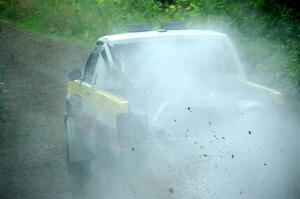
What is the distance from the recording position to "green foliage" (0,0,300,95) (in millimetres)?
14680

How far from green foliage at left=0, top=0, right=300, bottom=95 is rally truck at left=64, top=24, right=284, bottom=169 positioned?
4.53 m

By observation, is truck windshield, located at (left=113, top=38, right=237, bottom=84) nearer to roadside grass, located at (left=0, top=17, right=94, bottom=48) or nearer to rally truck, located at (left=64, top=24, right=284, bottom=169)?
rally truck, located at (left=64, top=24, right=284, bottom=169)

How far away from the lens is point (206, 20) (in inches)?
754

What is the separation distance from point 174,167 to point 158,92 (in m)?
1.50

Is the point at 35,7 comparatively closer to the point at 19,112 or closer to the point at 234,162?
the point at 19,112

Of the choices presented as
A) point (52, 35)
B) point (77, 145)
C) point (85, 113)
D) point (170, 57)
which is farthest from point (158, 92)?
point (52, 35)

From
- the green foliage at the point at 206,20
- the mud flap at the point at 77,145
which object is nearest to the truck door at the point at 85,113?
the mud flap at the point at 77,145

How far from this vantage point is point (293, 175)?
25.4ft

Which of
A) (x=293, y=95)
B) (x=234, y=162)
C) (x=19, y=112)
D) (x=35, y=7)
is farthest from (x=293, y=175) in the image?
(x=35, y=7)

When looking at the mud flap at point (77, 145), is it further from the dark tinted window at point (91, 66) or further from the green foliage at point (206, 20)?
the green foliage at point (206, 20)

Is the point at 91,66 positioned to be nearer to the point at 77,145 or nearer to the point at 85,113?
the point at 85,113

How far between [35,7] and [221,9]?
1347 centimetres

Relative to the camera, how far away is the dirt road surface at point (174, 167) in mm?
7113

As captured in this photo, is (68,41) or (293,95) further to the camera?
(68,41)
